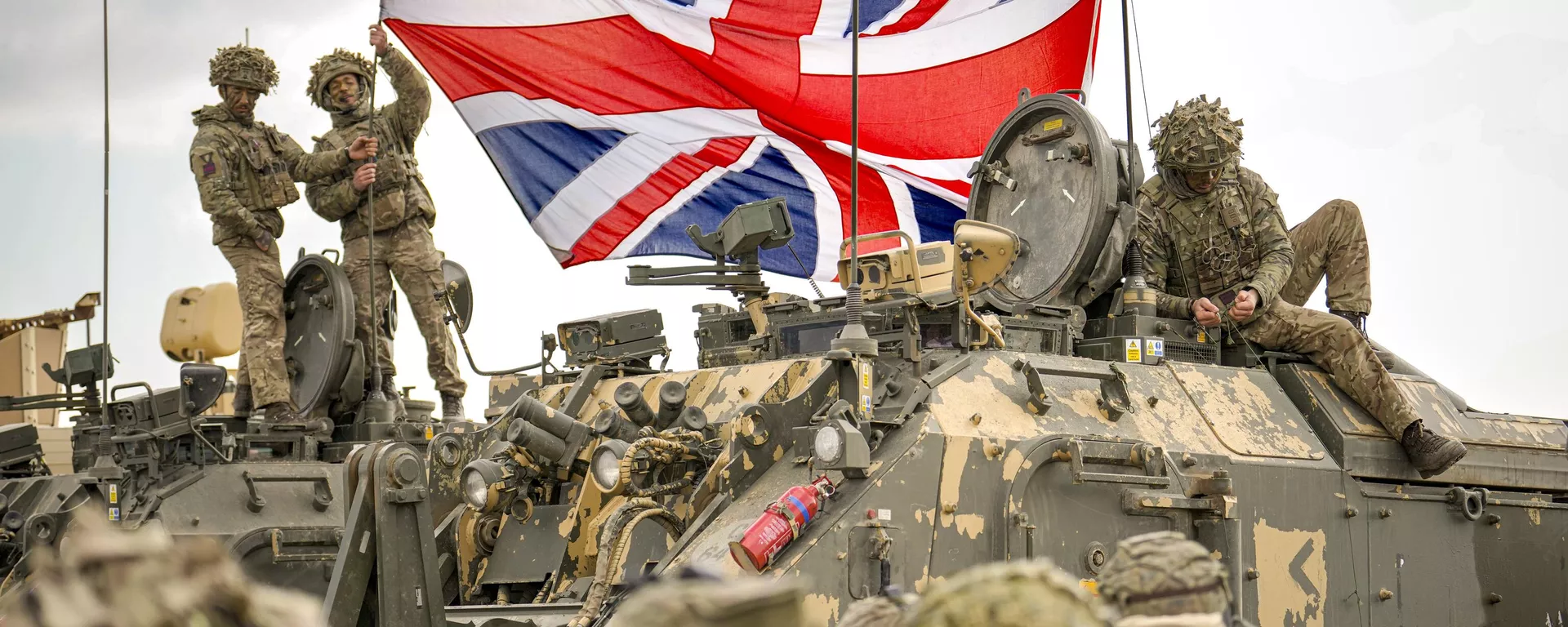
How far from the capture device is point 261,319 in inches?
505

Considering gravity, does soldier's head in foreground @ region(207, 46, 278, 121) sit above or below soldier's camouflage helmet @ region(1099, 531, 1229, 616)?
above

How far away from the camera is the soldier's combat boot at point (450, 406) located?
1342 cm

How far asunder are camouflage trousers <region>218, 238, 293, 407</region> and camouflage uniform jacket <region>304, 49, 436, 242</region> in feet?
2.15

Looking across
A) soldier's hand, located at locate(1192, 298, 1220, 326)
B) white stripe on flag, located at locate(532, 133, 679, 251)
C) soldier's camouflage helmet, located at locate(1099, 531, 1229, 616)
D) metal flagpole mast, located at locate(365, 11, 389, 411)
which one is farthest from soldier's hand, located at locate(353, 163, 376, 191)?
soldier's camouflage helmet, located at locate(1099, 531, 1229, 616)

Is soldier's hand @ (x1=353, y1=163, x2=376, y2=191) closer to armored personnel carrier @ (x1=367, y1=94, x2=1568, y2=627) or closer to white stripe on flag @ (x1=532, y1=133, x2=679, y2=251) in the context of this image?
white stripe on flag @ (x1=532, y1=133, x2=679, y2=251)

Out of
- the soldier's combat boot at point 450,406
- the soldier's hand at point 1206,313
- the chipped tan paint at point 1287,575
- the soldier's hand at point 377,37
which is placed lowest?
the chipped tan paint at point 1287,575

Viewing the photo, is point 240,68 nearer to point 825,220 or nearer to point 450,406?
point 450,406

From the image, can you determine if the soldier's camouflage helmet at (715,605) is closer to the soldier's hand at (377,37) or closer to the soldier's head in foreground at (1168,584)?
the soldier's head in foreground at (1168,584)

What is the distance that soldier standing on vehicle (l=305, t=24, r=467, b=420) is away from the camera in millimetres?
13031

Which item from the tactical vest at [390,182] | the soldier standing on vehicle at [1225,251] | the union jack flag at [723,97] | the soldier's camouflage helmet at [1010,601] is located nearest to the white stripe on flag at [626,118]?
the union jack flag at [723,97]

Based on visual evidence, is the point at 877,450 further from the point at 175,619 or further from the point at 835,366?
the point at 175,619

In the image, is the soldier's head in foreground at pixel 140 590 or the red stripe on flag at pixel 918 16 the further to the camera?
the red stripe on flag at pixel 918 16

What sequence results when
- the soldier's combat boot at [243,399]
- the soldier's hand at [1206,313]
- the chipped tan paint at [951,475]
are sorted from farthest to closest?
the soldier's combat boot at [243,399] → the soldier's hand at [1206,313] → the chipped tan paint at [951,475]

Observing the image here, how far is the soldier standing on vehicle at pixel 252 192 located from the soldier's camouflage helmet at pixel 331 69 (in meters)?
0.33
